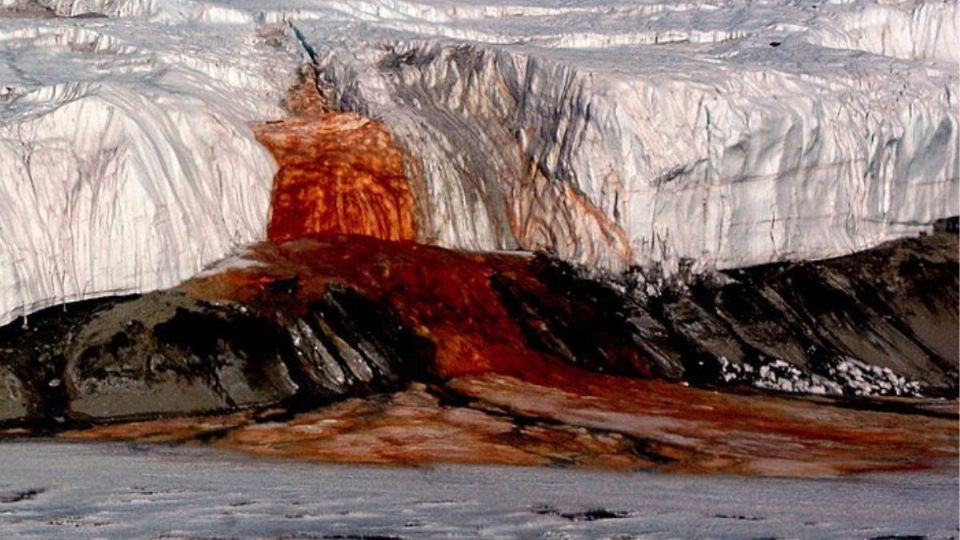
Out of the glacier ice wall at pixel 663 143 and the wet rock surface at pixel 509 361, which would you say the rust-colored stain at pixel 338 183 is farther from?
the wet rock surface at pixel 509 361

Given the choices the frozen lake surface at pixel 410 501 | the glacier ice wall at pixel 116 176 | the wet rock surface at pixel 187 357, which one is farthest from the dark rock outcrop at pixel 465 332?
the frozen lake surface at pixel 410 501

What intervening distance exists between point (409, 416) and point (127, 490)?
482 centimetres

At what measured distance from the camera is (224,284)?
67.2 ft

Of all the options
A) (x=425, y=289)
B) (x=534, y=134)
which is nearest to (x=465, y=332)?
(x=425, y=289)

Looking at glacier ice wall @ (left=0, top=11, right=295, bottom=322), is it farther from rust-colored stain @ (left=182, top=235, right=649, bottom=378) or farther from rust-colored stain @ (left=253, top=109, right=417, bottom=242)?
rust-colored stain @ (left=182, top=235, right=649, bottom=378)

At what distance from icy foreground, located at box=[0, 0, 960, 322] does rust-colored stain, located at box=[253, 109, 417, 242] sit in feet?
0.87

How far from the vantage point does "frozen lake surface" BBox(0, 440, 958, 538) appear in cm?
1284

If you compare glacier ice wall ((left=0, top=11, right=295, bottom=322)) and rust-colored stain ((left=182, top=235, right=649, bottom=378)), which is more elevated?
glacier ice wall ((left=0, top=11, right=295, bottom=322))

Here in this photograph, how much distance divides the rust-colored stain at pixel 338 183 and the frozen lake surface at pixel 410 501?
6.88 m

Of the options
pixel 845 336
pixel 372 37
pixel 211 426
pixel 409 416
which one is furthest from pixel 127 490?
pixel 372 37

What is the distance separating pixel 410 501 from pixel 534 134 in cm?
1155

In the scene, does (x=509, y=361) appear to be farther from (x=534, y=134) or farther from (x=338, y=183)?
(x=534, y=134)

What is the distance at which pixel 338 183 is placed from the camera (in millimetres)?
23250

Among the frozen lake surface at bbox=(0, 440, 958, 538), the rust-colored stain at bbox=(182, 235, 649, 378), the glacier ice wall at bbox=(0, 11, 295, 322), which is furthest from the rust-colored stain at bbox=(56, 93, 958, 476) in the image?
the frozen lake surface at bbox=(0, 440, 958, 538)
